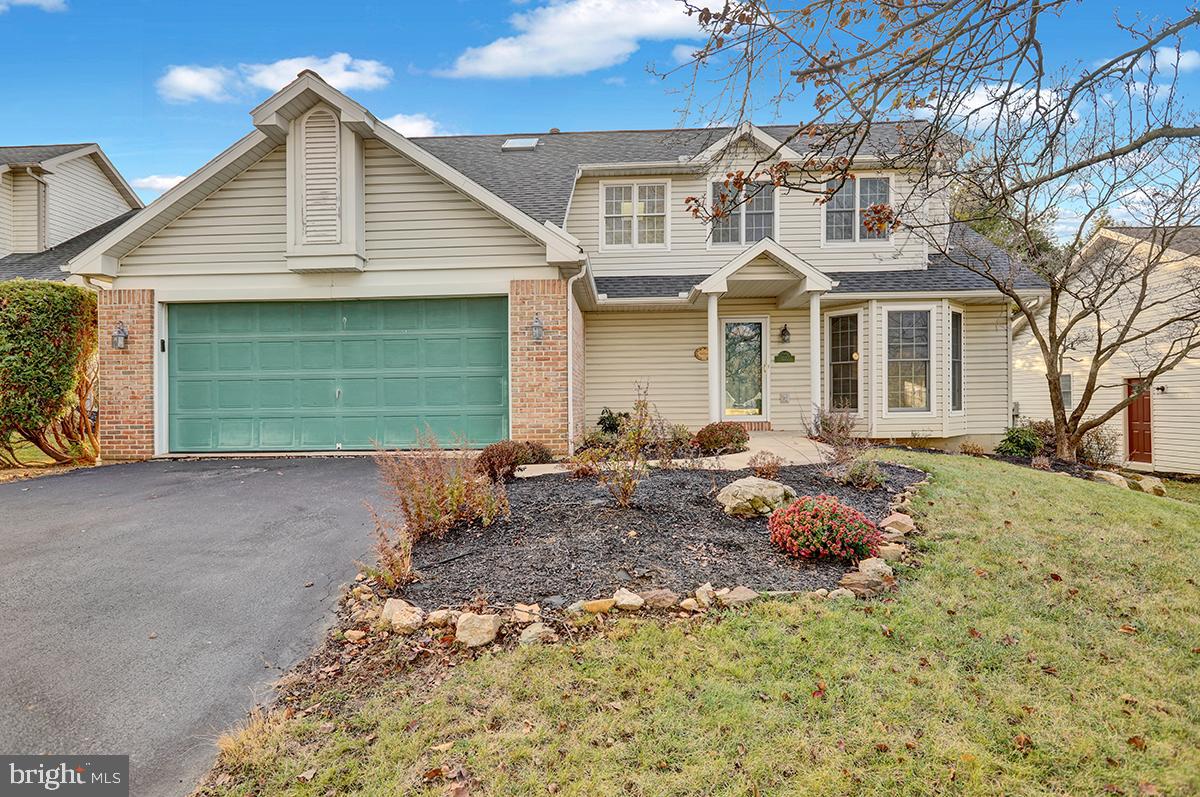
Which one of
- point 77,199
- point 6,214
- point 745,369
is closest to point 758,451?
point 745,369

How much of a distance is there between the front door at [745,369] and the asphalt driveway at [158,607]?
766cm

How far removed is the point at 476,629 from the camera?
3.29 meters

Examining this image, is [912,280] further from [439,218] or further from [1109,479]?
[439,218]

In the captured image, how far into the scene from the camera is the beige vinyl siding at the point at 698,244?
11.8m

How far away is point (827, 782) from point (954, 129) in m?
4.47

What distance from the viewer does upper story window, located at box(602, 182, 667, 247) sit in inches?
477

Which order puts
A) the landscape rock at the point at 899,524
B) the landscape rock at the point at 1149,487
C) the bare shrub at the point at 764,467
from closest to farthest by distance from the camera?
the landscape rock at the point at 899,524
the bare shrub at the point at 764,467
the landscape rock at the point at 1149,487

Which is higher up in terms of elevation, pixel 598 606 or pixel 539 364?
pixel 539 364

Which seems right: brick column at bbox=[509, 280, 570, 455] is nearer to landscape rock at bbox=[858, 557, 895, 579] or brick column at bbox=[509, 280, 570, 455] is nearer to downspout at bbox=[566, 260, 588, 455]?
downspout at bbox=[566, 260, 588, 455]

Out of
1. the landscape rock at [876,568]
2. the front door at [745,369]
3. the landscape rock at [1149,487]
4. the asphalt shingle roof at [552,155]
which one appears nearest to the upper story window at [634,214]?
the asphalt shingle roof at [552,155]

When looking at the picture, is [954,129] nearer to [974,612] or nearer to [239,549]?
[974,612]

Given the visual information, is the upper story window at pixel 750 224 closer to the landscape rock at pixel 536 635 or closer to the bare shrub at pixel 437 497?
the bare shrub at pixel 437 497

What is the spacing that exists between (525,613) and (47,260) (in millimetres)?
16295

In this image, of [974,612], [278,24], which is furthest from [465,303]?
[974,612]
